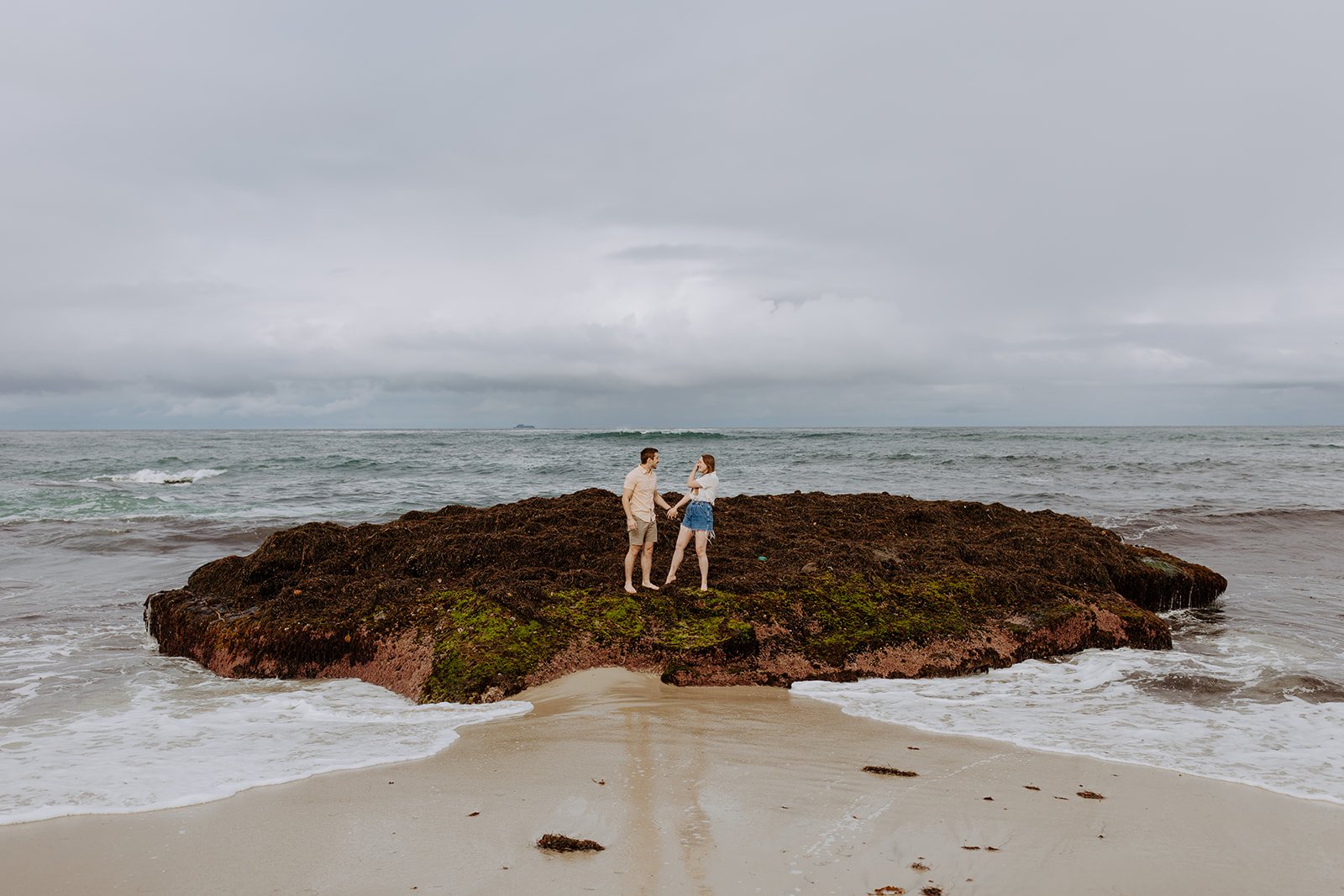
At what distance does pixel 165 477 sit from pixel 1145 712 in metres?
40.7

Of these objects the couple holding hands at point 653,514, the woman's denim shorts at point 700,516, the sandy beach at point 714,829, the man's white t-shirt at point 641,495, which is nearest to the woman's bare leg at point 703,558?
the couple holding hands at point 653,514

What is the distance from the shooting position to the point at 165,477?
36562 millimetres

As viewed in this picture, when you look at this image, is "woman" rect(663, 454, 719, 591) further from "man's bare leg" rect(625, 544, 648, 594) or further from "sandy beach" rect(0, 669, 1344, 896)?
"sandy beach" rect(0, 669, 1344, 896)

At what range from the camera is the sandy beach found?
3.97 meters

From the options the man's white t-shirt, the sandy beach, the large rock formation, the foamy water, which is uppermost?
the man's white t-shirt

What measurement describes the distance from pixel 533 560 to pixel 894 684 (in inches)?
178

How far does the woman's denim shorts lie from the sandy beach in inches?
131

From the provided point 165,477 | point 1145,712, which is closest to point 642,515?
point 1145,712

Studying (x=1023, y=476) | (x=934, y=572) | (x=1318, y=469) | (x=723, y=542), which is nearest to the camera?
(x=934, y=572)

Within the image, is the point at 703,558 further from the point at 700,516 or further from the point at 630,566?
the point at 630,566

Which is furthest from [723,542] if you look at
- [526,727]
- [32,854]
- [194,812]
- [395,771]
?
[32,854]

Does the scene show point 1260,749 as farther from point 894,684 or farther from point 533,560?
point 533,560

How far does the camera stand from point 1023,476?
112 feet

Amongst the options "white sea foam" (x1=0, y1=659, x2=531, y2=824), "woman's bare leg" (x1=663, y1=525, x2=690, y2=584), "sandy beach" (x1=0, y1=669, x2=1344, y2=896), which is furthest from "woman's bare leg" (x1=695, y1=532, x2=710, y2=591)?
"sandy beach" (x1=0, y1=669, x2=1344, y2=896)
